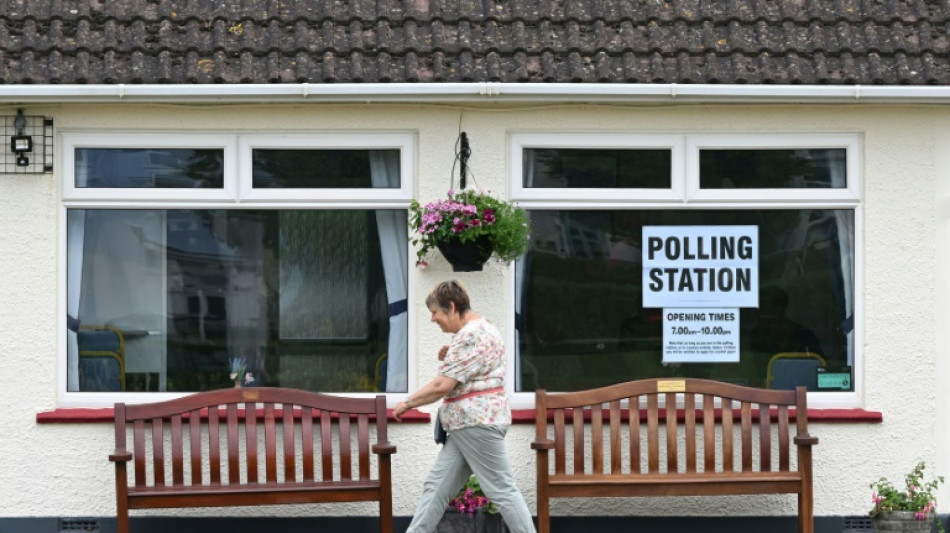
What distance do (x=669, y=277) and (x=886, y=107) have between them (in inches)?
68.2

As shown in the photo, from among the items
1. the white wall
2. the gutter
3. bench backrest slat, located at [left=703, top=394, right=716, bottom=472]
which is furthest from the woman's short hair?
bench backrest slat, located at [left=703, top=394, right=716, bottom=472]

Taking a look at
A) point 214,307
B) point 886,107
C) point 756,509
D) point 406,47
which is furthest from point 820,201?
point 214,307

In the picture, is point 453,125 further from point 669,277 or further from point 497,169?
point 669,277

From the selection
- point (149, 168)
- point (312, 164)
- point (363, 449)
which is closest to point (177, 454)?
point (363, 449)

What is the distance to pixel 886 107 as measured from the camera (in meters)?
10.5

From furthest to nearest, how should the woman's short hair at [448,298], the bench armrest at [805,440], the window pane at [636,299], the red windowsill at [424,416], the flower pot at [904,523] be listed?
the window pane at [636,299], the red windowsill at [424,416], the flower pot at [904,523], the bench armrest at [805,440], the woman's short hair at [448,298]

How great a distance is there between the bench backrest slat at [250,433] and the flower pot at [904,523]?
3143 millimetres

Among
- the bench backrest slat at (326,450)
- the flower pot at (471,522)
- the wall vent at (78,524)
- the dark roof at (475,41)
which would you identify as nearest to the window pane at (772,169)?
the dark roof at (475,41)

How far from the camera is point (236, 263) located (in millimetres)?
10578

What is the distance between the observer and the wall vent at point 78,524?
10.3 metres

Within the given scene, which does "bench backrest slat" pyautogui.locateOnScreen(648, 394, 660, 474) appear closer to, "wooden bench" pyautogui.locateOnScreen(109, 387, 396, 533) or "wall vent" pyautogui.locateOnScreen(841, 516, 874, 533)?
"wall vent" pyautogui.locateOnScreen(841, 516, 874, 533)

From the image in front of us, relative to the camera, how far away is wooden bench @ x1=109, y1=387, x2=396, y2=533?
9.74 m

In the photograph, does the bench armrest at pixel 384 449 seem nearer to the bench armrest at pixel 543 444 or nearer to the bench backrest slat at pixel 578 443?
the bench armrest at pixel 543 444

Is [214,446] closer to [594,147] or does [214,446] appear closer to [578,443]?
[578,443]
